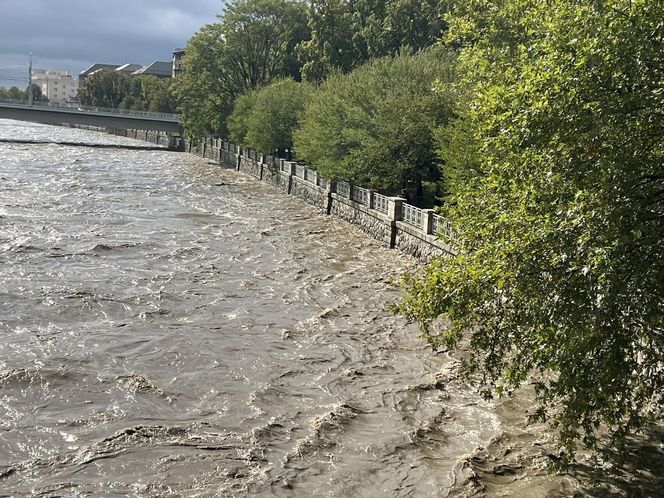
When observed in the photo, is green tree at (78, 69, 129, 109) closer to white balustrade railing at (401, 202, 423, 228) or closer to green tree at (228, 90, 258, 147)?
green tree at (228, 90, 258, 147)

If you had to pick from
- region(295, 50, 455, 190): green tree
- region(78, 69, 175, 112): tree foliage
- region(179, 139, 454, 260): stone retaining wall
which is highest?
region(78, 69, 175, 112): tree foliage

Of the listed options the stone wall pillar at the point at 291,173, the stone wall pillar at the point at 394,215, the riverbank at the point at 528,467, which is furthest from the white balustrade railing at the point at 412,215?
the stone wall pillar at the point at 291,173

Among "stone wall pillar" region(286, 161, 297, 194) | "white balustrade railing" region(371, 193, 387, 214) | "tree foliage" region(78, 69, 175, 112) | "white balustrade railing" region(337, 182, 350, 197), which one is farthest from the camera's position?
"tree foliage" region(78, 69, 175, 112)

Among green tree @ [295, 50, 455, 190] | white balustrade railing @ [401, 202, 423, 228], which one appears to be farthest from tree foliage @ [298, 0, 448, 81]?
white balustrade railing @ [401, 202, 423, 228]

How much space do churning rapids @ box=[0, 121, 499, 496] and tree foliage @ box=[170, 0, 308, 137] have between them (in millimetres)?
45684

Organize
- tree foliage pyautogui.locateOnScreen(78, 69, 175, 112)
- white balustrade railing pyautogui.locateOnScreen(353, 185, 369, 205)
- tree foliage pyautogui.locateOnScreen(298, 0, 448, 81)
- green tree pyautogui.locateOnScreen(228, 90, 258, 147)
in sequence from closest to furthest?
white balustrade railing pyautogui.locateOnScreen(353, 185, 369, 205) < tree foliage pyautogui.locateOnScreen(298, 0, 448, 81) < green tree pyautogui.locateOnScreen(228, 90, 258, 147) < tree foliage pyautogui.locateOnScreen(78, 69, 175, 112)

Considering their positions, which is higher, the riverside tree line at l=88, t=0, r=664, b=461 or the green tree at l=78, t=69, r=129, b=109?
the green tree at l=78, t=69, r=129, b=109

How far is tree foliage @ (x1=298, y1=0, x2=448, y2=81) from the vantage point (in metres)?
60.0

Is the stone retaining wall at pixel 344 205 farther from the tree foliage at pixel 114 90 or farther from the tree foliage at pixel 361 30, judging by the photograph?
the tree foliage at pixel 114 90

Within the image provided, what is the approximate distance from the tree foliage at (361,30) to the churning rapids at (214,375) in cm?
3624

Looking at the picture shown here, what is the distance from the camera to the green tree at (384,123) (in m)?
31.5

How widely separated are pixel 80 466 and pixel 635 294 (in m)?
8.20

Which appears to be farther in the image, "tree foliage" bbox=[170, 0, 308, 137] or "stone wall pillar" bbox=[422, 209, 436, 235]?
"tree foliage" bbox=[170, 0, 308, 137]

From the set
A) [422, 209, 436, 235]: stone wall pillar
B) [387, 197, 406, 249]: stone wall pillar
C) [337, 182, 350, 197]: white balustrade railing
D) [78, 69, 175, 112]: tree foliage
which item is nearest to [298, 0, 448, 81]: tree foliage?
[337, 182, 350, 197]: white balustrade railing
